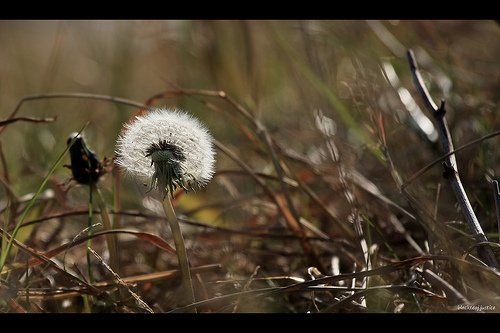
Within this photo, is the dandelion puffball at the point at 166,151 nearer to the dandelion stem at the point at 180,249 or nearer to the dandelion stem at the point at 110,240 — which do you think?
the dandelion stem at the point at 180,249

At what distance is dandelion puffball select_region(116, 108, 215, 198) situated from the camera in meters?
1.12

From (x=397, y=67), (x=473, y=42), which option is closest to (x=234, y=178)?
(x=397, y=67)

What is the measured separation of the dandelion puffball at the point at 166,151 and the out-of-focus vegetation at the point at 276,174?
251 millimetres

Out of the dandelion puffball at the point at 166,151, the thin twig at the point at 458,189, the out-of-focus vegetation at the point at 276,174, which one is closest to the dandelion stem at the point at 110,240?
the out-of-focus vegetation at the point at 276,174

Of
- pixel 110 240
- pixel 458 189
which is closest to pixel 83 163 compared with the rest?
pixel 110 240

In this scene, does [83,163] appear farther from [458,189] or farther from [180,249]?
[458,189]

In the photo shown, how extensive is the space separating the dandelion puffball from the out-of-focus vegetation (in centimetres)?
25

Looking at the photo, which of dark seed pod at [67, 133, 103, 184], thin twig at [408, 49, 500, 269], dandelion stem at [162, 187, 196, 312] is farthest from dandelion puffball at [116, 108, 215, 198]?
thin twig at [408, 49, 500, 269]

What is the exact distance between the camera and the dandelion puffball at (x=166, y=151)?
1118mm

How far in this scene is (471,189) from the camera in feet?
5.75

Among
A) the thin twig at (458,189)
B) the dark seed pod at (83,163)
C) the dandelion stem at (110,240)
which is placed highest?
the dark seed pod at (83,163)

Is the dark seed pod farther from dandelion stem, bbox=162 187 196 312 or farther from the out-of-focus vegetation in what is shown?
dandelion stem, bbox=162 187 196 312

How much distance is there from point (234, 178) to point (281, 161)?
0.74m
